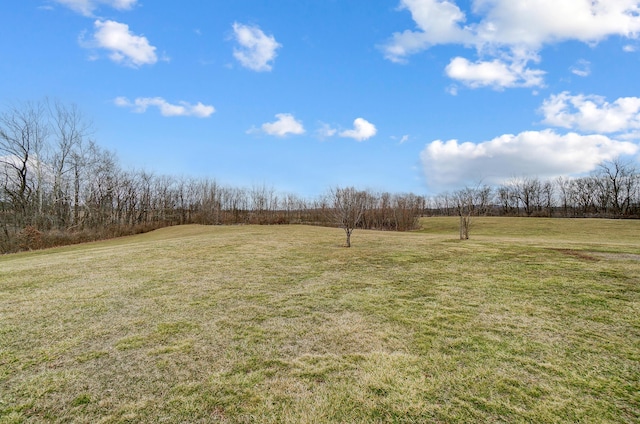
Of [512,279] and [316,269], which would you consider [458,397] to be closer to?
[512,279]

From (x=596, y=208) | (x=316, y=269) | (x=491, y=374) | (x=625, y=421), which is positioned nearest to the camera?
(x=625, y=421)

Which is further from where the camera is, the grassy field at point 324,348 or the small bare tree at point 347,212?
the small bare tree at point 347,212

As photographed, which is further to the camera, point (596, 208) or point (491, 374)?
point (596, 208)

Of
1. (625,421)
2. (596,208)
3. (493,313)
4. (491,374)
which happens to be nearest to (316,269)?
(493,313)

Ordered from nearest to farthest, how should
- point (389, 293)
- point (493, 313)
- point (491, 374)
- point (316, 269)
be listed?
point (491, 374) → point (493, 313) → point (389, 293) → point (316, 269)

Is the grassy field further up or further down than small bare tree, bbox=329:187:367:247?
Answer: further down

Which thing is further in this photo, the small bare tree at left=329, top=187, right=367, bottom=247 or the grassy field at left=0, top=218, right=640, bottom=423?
the small bare tree at left=329, top=187, right=367, bottom=247

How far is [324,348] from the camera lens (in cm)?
325

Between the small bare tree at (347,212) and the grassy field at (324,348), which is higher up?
the small bare tree at (347,212)

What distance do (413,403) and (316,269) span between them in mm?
5409

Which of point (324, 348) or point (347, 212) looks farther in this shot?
point (347, 212)

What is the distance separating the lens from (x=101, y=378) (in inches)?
107

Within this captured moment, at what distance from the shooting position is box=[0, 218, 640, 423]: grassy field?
7.45 ft

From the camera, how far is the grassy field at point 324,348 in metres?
2.27
